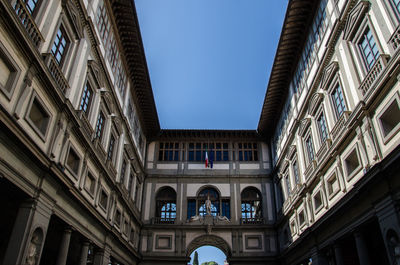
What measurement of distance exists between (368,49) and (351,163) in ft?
19.2

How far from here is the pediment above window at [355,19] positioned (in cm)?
1552

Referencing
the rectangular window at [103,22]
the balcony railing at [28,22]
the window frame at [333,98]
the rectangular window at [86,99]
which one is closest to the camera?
the balcony railing at [28,22]

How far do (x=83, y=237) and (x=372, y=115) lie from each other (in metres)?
15.8

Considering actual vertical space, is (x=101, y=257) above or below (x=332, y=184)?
below

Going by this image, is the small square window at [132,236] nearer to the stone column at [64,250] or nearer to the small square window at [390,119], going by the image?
the stone column at [64,250]

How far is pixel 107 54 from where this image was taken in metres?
22.0

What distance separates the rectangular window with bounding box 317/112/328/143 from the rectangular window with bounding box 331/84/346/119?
162cm

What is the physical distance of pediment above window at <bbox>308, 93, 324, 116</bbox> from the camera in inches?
825

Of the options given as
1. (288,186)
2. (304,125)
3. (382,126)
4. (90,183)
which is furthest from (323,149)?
(90,183)

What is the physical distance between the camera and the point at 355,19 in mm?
16281

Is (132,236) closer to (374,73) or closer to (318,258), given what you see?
(318,258)

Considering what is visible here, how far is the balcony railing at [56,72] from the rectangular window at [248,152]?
77.0 ft

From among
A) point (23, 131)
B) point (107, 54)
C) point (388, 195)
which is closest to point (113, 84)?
point (107, 54)

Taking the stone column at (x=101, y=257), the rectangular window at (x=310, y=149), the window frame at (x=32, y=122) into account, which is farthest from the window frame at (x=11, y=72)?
the rectangular window at (x=310, y=149)
